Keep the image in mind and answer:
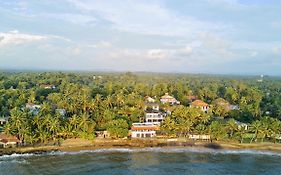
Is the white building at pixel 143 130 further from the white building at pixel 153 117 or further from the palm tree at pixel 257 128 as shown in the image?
the palm tree at pixel 257 128

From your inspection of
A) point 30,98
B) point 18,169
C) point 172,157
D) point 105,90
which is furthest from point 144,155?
point 105,90

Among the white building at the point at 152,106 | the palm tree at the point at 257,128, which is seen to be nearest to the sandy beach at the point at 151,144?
the palm tree at the point at 257,128

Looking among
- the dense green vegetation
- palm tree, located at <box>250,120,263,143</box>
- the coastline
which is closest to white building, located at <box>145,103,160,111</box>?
the dense green vegetation

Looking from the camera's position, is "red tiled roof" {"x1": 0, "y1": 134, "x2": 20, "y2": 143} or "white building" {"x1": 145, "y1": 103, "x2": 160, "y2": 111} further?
"white building" {"x1": 145, "y1": 103, "x2": 160, "y2": 111}

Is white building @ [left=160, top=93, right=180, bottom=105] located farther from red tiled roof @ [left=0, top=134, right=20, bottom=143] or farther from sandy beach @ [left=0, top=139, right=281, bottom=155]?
red tiled roof @ [left=0, top=134, right=20, bottom=143]

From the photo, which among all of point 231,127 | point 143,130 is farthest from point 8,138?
point 231,127

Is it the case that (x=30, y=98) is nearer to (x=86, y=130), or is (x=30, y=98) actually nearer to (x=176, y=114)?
(x=86, y=130)
